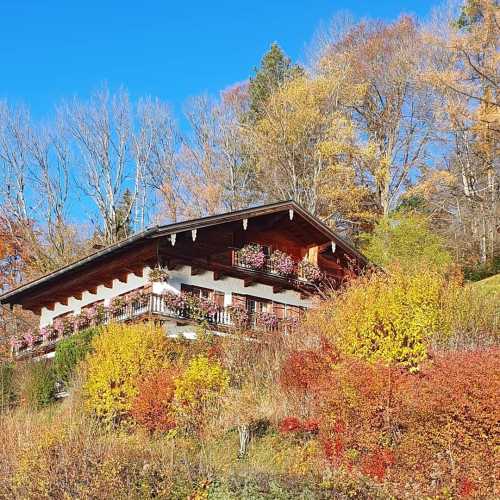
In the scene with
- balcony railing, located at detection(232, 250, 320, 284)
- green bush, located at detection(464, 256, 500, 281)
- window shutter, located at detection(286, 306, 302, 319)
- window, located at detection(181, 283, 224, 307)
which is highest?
green bush, located at detection(464, 256, 500, 281)

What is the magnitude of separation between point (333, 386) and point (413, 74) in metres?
24.8

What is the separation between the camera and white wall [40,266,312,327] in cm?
2233

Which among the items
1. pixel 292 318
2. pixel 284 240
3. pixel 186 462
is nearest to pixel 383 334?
pixel 186 462

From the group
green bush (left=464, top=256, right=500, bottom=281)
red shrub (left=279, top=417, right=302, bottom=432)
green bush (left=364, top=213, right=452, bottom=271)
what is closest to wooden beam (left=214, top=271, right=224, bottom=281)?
green bush (left=364, top=213, right=452, bottom=271)

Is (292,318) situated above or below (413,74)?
below

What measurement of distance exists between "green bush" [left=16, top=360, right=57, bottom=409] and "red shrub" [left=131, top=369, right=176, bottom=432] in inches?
237

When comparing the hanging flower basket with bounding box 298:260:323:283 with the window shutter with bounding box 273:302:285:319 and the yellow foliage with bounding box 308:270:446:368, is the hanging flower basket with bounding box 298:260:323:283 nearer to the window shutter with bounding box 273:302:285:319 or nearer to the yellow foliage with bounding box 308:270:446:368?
the window shutter with bounding box 273:302:285:319

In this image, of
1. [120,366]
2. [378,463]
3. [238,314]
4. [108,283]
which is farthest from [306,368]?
[108,283]

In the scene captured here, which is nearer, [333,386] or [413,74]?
[333,386]

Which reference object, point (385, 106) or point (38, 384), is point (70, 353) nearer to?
point (38, 384)

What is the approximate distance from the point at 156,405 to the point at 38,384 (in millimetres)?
6971

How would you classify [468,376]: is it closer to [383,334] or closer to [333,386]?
[333,386]

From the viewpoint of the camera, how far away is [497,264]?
32719 mm

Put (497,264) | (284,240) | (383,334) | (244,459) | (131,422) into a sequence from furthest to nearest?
(497,264), (284,240), (131,422), (383,334), (244,459)
